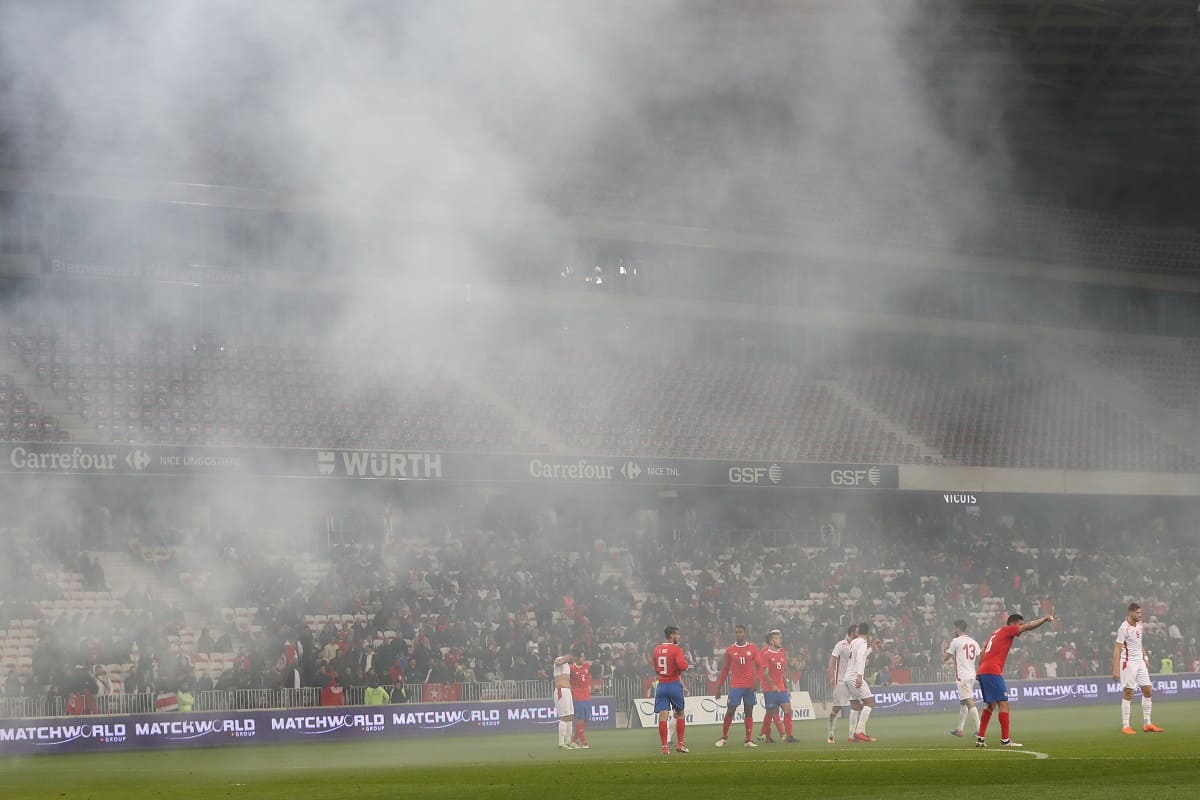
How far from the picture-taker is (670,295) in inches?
1403

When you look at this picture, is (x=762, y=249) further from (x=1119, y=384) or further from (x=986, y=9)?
(x=1119, y=384)

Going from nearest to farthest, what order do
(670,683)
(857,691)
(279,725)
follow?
1. (670,683)
2. (857,691)
3. (279,725)

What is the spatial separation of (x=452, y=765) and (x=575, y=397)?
15.2 metres

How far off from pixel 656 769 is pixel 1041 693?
16044 millimetres

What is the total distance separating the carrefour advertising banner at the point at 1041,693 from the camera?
2616cm

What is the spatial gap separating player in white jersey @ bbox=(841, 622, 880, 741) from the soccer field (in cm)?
39

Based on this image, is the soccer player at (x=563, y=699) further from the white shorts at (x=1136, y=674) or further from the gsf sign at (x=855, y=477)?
the gsf sign at (x=855, y=477)

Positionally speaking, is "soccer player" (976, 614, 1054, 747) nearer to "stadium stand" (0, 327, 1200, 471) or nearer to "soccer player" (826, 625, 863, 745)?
"soccer player" (826, 625, 863, 745)

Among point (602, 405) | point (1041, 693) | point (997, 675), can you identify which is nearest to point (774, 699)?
point (997, 675)

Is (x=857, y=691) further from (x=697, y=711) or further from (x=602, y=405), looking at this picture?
(x=602, y=405)

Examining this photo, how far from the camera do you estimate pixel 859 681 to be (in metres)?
18.1

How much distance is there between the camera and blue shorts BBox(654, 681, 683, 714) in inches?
650

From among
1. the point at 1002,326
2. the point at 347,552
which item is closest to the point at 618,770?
the point at 347,552

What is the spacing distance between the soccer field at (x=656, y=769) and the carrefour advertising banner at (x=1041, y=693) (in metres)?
5.20
